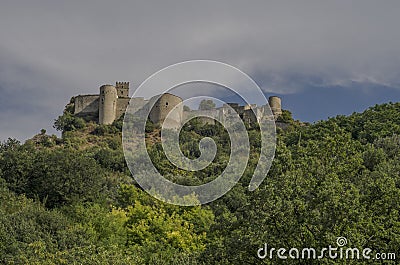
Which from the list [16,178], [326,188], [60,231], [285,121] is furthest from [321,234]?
[285,121]

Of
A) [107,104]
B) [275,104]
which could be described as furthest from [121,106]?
[275,104]

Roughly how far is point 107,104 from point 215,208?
48504mm

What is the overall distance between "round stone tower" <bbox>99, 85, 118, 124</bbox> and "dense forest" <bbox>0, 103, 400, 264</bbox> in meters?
Answer: 15.8

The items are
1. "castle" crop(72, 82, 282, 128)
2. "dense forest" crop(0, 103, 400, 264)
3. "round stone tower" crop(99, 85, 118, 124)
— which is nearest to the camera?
"dense forest" crop(0, 103, 400, 264)

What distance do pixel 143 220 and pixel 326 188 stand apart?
1815 cm

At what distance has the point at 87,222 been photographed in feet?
109

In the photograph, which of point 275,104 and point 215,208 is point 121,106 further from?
point 215,208

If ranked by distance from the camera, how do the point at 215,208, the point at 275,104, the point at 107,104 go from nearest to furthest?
the point at 215,208 < the point at 107,104 < the point at 275,104

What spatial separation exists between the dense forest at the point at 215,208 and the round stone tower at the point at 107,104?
15.8 m

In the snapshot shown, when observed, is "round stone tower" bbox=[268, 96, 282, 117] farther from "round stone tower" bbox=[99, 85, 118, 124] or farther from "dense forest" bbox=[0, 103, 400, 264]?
"round stone tower" bbox=[99, 85, 118, 124]

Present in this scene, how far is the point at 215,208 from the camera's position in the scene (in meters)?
39.7

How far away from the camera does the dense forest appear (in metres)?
14.2

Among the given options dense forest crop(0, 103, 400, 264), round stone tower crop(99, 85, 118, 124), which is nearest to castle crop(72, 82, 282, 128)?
round stone tower crop(99, 85, 118, 124)

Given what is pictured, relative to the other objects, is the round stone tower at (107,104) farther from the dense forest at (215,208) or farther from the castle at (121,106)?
the dense forest at (215,208)
